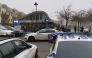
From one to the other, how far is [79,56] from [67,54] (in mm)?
280

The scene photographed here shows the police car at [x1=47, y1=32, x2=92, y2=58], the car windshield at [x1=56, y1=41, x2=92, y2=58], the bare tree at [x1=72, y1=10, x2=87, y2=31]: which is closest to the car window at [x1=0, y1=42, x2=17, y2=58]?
the police car at [x1=47, y1=32, x2=92, y2=58]

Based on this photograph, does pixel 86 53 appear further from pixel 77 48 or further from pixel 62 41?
pixel 62 41

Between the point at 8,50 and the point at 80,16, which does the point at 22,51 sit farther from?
the point at 80,16

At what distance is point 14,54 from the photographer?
19.6 ft

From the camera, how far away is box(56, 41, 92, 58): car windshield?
4883mm

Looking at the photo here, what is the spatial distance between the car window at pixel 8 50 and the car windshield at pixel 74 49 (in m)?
1.38

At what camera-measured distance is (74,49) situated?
507 cm

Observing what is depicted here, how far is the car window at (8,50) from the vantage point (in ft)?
17.8

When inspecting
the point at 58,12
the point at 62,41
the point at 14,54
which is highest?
the point at 58,12

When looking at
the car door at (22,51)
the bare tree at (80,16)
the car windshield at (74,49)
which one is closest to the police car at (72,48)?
the car windshield at (74,49)

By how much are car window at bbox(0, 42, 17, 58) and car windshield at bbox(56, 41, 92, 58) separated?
54.3 inches

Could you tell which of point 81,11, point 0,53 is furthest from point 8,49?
point 81,11

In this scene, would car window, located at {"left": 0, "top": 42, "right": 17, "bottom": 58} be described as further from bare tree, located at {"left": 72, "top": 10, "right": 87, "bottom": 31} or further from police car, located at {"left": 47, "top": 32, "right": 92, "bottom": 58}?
bare tree, located at {"left": 72, "top": 10, "right": 87, "bottom": 31}

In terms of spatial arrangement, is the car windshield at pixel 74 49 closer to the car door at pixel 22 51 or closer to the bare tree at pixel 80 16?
the car door at pixel 22 51
